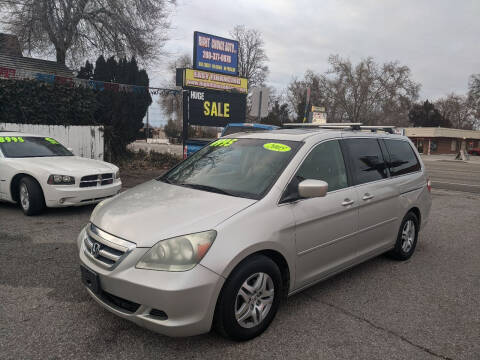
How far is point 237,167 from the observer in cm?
363

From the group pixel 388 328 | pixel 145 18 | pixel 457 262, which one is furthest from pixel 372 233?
pixel 145 18

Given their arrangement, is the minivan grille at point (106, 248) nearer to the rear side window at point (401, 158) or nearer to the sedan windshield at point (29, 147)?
the rear side window at point (401, 158)

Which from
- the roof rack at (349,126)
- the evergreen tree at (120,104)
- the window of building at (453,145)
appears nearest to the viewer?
the roof rack at (349,126)

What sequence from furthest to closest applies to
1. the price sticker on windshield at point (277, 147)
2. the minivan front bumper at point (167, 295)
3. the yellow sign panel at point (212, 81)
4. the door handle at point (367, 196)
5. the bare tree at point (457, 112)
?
the bare tree at point (457, 112) < the yellow sign panel at point (212, 81) < the door handle at point (367, 196) < the price sticker on windshield at point (277, 147) < the minivan front bumper at point (167, 295)

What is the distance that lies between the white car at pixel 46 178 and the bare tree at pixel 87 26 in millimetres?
13499

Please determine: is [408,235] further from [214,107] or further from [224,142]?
[214,107]

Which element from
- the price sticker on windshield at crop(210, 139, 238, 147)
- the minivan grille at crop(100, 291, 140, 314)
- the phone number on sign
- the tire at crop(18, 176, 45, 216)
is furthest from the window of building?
the minivan grille at crop(100, 291, 140, 314)

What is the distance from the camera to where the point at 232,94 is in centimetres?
1474

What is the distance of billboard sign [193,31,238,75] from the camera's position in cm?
1623

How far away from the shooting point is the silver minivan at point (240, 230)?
8.32 feet

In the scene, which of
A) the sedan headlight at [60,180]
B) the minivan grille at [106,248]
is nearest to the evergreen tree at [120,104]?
the sedan headlight at [60,180]

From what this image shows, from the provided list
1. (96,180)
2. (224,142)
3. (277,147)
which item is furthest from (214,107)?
(277,147)

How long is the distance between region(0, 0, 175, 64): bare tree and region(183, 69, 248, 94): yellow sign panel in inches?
232

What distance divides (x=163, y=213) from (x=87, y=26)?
2003 cm
